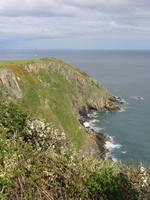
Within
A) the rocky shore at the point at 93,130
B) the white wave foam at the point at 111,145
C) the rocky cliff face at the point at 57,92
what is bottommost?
the white wave foam at the point at 111,145

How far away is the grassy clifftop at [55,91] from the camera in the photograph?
181 feet

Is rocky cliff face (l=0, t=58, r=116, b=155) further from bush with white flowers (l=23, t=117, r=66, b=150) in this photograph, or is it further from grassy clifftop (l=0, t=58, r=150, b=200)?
grassy clifftop (l=0, t=58, r=150, b=200)

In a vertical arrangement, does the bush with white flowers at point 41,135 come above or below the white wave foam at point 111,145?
above

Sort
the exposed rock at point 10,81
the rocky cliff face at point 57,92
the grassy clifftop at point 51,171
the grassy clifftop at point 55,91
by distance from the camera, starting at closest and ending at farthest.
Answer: the grassy clifftop at point 51,171, the exposed rock at point 10,81, the rocky cliff face at point 57,92, the grassy clifftop at point 55,91

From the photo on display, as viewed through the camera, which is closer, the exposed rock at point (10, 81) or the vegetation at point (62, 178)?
the vegetation at point (62, 178)

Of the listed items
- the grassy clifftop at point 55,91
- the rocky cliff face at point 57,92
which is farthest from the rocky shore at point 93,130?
the grassy clifftop at point 55,91

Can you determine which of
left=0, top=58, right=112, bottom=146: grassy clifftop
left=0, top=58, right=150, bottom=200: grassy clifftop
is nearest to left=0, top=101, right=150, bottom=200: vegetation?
left=0, top=58, right=150, bottom=200: grassy clifftop

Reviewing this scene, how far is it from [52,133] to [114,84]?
4706 inches

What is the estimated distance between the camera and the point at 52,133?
1773 centimetres

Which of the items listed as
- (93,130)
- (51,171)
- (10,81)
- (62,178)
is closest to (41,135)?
(51,171)

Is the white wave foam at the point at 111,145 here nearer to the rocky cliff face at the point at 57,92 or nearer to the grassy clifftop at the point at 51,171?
the rocky cliff face at the point at 57,92

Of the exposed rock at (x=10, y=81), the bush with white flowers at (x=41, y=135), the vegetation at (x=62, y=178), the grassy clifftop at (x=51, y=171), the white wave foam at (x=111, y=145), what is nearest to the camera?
the vegetation at (x=62, y=178)

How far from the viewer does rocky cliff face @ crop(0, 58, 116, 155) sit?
55.1 meters

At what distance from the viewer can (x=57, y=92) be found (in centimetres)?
8269
